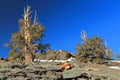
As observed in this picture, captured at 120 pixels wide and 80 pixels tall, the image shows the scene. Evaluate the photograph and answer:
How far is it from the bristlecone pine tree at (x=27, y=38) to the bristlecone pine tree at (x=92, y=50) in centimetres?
772

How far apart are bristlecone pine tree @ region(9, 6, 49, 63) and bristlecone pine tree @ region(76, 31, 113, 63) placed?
772 centimetres

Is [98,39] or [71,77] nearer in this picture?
[71,77]

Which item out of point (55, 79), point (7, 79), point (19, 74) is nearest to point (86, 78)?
point (55, 79)

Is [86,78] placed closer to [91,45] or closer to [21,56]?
[21,56]

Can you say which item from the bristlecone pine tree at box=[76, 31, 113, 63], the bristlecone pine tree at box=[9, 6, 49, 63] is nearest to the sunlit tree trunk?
the bristlecone pine tree at box=[9, 6, 49, 63]

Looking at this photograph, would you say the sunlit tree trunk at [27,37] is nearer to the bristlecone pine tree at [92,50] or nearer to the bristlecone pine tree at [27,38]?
the bristlecone pine tree at [27,38]

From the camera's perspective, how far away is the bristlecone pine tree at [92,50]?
54.2m

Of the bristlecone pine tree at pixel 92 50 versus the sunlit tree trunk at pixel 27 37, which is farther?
the bristlecone pine tree at pixel 92 50

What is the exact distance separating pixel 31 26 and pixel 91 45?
11980 mm

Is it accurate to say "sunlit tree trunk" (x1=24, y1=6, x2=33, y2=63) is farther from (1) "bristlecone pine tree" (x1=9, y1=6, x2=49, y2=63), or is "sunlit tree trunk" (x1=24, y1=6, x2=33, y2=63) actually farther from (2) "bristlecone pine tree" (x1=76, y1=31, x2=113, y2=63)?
(2) "bristlecone pine tree" (x1=76, y1=31, x2=113, y2=63)

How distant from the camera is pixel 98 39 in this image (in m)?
56.2

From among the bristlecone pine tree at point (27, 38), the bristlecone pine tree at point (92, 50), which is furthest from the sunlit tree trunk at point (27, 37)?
the bristlecone pine tree at point (92, 50)

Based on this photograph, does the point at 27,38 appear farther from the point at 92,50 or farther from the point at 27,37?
the point at 92,50

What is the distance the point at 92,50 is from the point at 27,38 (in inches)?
502
